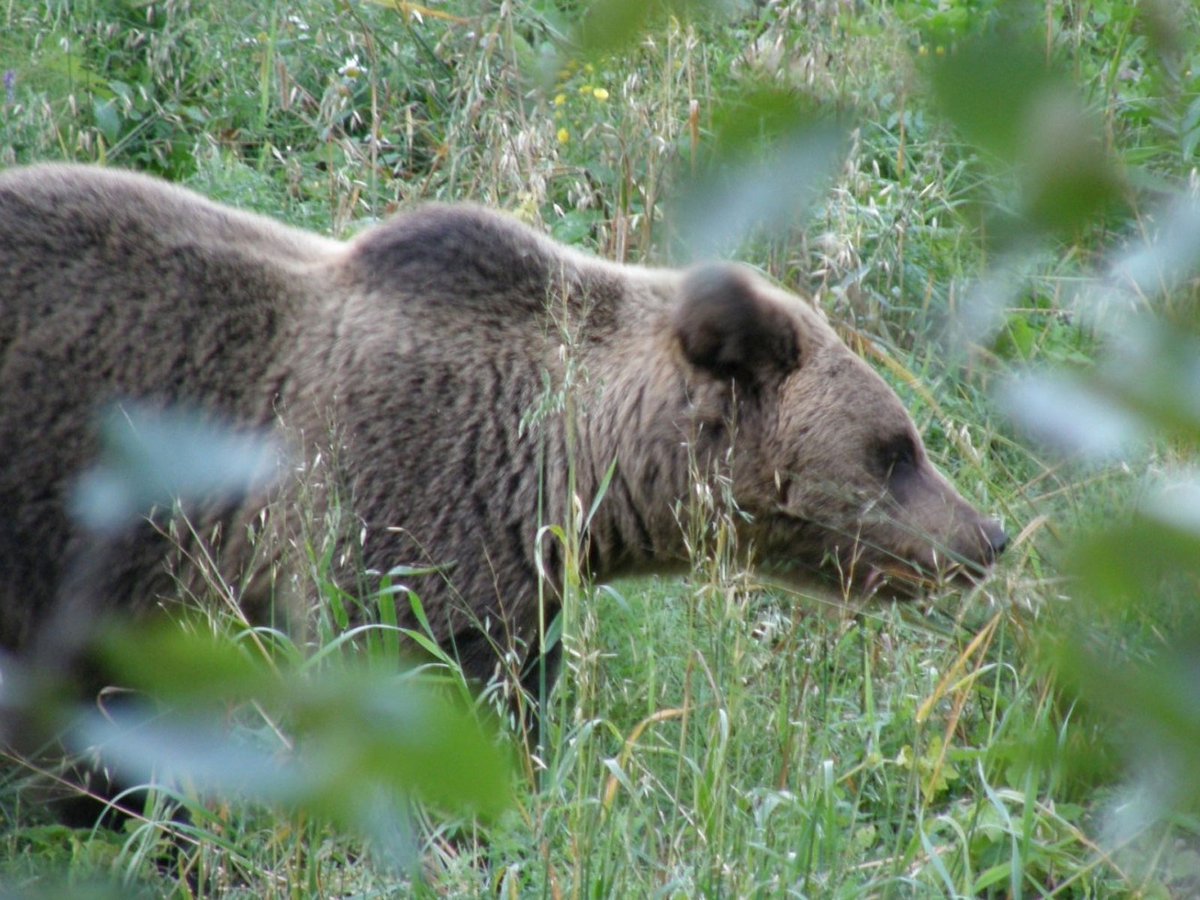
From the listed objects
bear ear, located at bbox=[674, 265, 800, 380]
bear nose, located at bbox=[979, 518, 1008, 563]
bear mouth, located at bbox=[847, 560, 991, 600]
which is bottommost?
bear mouth, located at bbox=[847, 560, 991, 600]

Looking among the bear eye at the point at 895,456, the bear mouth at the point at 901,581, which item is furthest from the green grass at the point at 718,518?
the bear eye at the point at 895,456

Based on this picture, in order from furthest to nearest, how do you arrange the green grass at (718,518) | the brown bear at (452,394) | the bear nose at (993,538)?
the bear nose at (993,538) → the brown bear at (452,394) → the green grass at (718,518)

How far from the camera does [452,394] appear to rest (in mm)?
4133

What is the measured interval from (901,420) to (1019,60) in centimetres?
363

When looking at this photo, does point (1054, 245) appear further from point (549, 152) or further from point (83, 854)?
point (549, 152)

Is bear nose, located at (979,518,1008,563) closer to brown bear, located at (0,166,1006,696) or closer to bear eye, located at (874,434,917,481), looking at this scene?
brown bear, located at (0,166,1006,696)

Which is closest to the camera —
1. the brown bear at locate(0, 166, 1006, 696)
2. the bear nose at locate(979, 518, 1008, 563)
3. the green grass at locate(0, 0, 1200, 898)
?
the green grass at locate(0, 0, 1200, 898)

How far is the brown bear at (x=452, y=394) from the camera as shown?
398 cm

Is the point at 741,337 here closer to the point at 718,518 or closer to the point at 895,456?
the point at 895,456

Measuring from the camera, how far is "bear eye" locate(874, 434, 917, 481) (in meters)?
4.28

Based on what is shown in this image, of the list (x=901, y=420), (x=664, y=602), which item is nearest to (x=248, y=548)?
(x=664, y=602)

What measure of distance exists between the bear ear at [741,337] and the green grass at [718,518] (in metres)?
0.16

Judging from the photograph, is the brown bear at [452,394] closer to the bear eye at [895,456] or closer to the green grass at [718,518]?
the bear eye at [895,456]

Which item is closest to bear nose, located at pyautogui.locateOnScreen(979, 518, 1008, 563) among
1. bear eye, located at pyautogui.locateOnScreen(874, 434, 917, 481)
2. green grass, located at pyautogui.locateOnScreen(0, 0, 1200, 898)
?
green grass, located at pyautogui.locateOnScreen(0, 0, 1200, 898)
